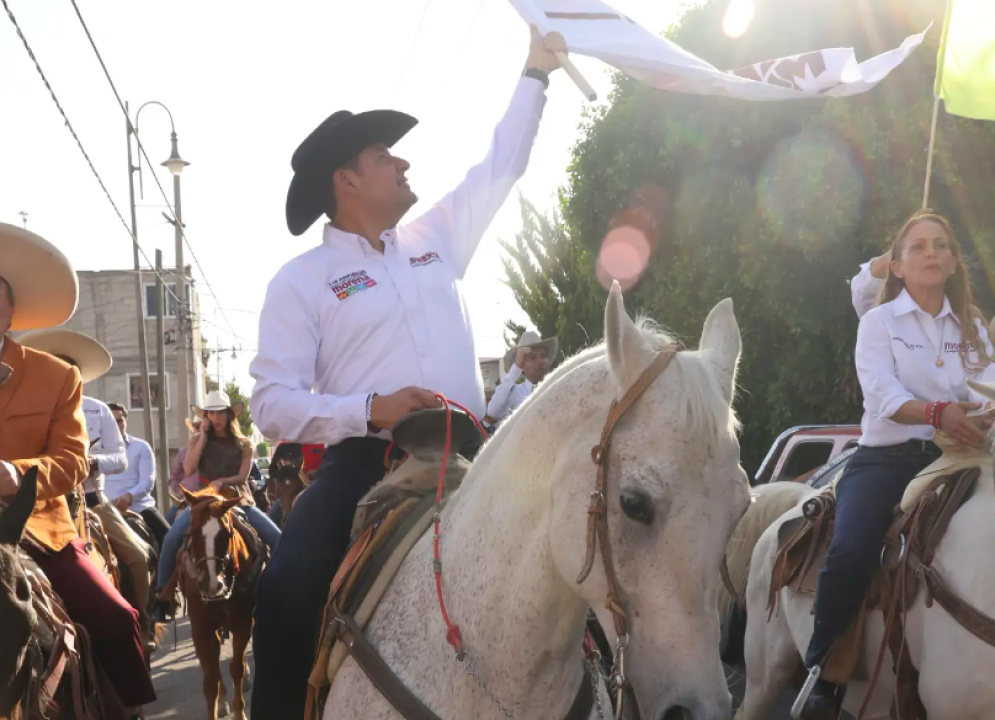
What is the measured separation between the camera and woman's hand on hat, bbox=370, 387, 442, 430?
3.04 metres

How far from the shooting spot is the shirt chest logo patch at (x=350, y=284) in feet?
11.0

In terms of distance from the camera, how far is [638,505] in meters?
2.18

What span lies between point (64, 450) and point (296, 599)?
1340 mm

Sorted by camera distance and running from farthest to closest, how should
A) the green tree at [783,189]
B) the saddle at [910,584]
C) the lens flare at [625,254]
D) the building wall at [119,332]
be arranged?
1. the building wall at [119,332]
2. the lens flare at [625,254]
3. the green tree at [783,189]
4. the saddle at [910,584]

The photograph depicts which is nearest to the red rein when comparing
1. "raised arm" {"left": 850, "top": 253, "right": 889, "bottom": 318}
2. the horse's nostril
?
the horse's nostril

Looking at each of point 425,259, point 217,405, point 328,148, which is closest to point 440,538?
point 425,259

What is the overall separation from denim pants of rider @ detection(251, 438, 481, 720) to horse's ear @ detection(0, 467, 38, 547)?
819mm

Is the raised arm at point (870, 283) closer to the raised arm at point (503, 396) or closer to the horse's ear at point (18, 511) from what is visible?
the raised arm at point (503, 396)

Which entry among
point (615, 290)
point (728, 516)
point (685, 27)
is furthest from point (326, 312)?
point (685, 27)

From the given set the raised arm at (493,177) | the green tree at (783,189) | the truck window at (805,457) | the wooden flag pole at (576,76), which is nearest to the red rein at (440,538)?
the raised arm at (493,177)

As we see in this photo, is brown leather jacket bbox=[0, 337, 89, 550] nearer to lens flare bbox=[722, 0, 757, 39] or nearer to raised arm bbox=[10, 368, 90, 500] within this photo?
raised arm bbox=[10, 368, 90, 500]

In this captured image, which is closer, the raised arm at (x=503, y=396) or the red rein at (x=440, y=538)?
the red rein at (x=440, y=538)

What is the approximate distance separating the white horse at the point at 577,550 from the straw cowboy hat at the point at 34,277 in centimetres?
222

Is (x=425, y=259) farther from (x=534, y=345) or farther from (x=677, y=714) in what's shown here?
(x=534, y=345)
